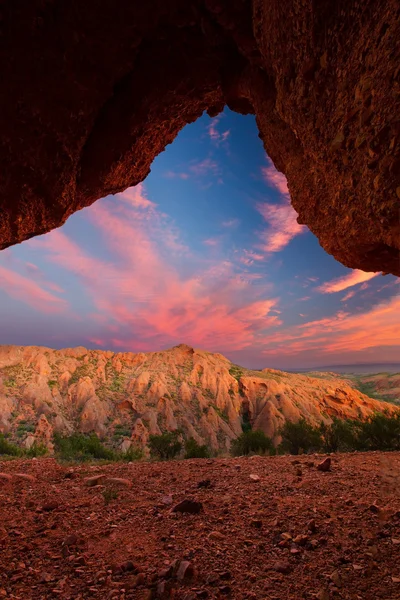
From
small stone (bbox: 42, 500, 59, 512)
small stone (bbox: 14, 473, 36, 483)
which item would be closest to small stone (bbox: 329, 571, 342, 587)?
small stone (bbox: 42, 500, 59, 512)

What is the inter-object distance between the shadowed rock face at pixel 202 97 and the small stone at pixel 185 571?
386cm

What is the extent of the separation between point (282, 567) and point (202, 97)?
781cm

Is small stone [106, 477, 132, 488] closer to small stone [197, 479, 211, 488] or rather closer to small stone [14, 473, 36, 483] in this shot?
small stone [197, 479, 211, 488]

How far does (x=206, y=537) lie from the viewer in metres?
3.54

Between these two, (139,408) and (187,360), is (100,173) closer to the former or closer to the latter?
(139,408)

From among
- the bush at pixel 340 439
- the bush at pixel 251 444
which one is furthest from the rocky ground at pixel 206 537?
the bush at pixel 251 444

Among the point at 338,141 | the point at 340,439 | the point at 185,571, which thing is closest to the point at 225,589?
the point at 185,571

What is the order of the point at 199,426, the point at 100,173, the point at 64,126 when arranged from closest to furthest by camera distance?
1. the point at 64,126
2. the point at 100,173
3. the point at 199,426

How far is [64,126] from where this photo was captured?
206 inches

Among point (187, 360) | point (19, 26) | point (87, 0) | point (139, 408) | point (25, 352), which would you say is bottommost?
point (139, 408)

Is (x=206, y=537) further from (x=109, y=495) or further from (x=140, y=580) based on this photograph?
(x=109, y=495)

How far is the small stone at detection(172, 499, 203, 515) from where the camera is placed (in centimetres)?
431

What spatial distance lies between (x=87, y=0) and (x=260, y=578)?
25.4 ft

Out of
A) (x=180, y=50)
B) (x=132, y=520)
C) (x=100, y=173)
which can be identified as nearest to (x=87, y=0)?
(x=180, y=50)
